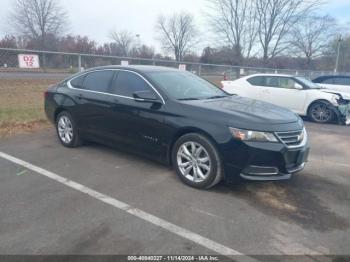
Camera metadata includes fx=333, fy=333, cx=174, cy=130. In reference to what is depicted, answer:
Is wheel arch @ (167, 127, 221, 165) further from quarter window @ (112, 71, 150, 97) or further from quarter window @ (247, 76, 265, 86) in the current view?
quarter window @ (247, 76, 265, 86)

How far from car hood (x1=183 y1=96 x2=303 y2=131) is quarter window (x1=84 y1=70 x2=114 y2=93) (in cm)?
164

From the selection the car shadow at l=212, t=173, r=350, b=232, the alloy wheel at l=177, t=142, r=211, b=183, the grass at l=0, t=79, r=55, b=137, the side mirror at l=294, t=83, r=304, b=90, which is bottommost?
the car shadow at l=212, t=173, r=350, b=232

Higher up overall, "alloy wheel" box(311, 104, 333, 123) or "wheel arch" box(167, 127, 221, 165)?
"wheel arch" box(167, 127, 221, 165)

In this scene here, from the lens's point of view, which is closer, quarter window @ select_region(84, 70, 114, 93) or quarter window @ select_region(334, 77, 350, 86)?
quarter window @ select_region(84, 70, 114, 93)

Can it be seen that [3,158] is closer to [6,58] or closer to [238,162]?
[238,162]

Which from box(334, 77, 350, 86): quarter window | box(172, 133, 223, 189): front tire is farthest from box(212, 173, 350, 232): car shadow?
box(334, 77, 350, 86): quarter window

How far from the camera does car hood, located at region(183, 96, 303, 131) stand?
4.04 m

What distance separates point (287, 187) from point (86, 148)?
3555mm

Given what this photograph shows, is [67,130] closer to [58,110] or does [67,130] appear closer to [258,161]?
[58,110]

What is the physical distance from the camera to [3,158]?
216 inches

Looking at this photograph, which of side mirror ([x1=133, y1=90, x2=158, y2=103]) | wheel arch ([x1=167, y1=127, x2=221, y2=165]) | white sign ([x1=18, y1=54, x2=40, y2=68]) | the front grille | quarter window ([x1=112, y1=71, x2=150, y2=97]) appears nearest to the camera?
the front grille

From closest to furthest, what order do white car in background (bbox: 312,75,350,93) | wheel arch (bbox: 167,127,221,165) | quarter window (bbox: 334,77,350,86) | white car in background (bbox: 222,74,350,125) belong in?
wheel arch (bbox: 167,127,221,165)
white car in background (bbox: 222,74,350,125)
white car in background (bbox: 312,75,350,93)
quarter window (bbox: 334,77,350,86)

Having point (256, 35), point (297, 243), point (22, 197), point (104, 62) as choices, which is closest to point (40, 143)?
point (22, 197)

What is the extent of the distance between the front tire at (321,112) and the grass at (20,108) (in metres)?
7.69
